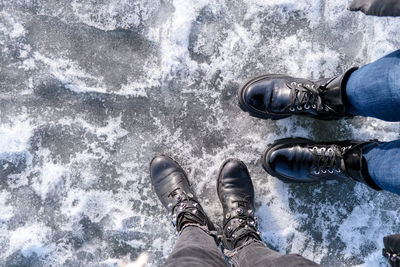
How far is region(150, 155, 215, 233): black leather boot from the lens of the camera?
142cm

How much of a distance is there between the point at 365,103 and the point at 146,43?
3.29ft

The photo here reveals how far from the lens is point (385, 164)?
1132 millimetres

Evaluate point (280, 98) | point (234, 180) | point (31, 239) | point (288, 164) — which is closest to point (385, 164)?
point (288, 164)

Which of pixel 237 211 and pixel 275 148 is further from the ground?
pixel 275 148

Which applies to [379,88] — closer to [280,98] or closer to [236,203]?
[280,98]

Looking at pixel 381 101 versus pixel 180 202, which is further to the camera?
pixel 180 202

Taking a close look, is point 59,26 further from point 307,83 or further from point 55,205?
point 307,83

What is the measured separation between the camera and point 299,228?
4.93ft

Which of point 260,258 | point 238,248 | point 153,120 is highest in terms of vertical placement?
point 153,120

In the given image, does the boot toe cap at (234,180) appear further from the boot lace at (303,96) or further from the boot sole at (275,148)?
the boot lace at (303,96)

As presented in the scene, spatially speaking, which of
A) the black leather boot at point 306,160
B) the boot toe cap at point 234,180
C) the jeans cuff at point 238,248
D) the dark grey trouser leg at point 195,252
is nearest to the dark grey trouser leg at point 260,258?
the jeans cuff at point 238,248

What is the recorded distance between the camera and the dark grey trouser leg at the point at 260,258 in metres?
1.06

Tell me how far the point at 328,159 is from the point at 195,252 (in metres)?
0.70

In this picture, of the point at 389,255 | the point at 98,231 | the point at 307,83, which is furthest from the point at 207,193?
the point at 389,255
